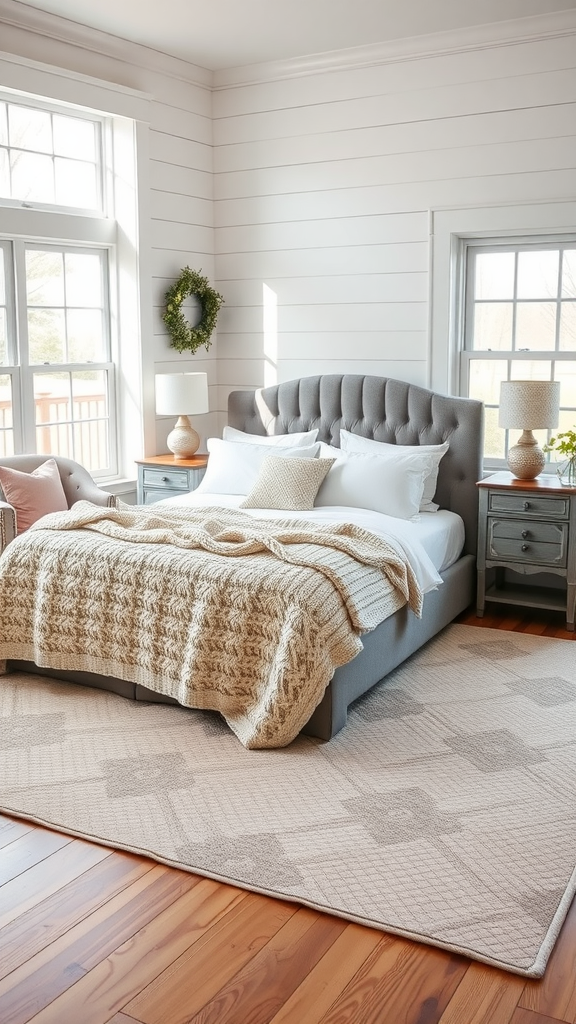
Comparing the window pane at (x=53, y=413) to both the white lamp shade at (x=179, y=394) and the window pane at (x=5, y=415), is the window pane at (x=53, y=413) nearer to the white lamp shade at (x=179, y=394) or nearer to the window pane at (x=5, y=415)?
the window pane at (x=5, y=415)

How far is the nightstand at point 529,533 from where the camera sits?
4.66 metres

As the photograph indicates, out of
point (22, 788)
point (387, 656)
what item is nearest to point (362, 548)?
point (387, 656)

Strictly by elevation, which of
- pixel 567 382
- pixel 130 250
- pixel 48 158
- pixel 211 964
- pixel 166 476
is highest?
pixel 48 158

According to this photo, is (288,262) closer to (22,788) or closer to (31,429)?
(31,429)

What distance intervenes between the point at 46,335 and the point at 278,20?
2037 mm

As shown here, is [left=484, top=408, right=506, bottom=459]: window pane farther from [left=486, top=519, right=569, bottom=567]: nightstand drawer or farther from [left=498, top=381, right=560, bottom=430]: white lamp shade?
[left=486, top=519, right=569, bottom=567]: nightstand drawer

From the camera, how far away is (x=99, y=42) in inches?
199

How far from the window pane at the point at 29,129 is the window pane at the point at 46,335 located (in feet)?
2.80

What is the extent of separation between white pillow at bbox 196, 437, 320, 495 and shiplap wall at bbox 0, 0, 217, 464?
683 mm

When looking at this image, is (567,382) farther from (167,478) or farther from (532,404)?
(167,478)

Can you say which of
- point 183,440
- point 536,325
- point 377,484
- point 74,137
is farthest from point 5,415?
point 536,325

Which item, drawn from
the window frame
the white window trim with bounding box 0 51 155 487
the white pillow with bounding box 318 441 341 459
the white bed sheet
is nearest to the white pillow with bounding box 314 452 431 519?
the white bed sheet

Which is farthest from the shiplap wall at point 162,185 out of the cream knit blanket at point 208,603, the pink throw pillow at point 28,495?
the cream knit blanket at point 208,603

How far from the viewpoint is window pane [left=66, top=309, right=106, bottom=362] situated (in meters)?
5.38
